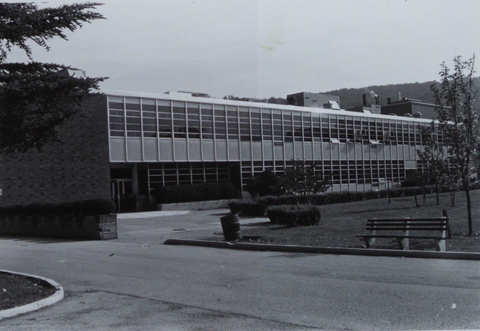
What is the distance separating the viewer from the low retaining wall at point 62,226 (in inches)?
A: 798

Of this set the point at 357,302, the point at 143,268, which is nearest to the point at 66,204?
the point at 143,268

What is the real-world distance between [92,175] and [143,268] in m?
22.5

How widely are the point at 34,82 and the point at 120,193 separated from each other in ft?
78.9

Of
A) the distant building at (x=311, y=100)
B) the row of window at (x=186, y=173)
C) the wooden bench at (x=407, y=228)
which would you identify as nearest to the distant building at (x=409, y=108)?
the distant building at (x=311, y=100)

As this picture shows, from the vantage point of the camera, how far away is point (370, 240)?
13.8 meters

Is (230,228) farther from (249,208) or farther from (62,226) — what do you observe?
(249,208)

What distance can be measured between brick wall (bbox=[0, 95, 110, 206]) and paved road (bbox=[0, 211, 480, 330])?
19011 millimetres

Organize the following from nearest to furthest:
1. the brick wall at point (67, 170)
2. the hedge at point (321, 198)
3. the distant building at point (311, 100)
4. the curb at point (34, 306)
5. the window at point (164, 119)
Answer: the curb at point (34, 306), the hedge at point (321, 198), the brick wall at point (67, 170), the window at point (164, 119), the distant building at point (311, 100)

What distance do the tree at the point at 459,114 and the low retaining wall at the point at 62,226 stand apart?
38.2ft

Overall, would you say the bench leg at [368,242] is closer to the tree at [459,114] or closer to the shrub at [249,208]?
the tree at [459,114]

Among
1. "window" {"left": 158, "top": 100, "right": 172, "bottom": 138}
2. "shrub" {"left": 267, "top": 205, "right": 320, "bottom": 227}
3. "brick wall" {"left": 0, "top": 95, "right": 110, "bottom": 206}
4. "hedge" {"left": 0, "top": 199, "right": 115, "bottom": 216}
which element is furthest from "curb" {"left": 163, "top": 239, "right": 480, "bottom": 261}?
"window" {"left": 158, "top": 100, "right": 172, "bottom": 138}

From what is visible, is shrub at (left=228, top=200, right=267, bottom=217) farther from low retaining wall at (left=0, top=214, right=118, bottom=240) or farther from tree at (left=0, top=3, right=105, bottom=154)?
tree at (left=0, top=3, right=105, bottom=154)

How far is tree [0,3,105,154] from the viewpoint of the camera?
11477 millimetres

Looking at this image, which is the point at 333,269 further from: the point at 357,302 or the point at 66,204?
Result: the point at 66,204
